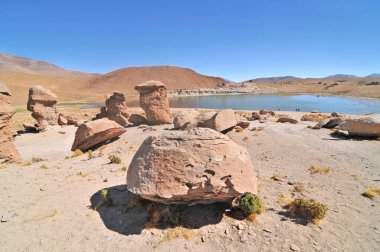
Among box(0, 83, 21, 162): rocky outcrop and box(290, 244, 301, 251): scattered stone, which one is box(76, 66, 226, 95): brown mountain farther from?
box(290, 244, 301, 251): scattered stone

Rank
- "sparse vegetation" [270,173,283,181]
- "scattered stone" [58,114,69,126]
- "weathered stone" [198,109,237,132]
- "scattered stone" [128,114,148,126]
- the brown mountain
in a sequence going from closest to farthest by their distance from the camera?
"sparse vegetation" [270,173,283,181] < "weathered stone" [198,109,237,132] < "scattered stone" [128,114,148,126] < "scattered stone" [58,114,69,126] < the brown mountain

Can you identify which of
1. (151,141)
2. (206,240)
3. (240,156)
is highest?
(151,141)

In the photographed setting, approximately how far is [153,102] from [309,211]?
1843cm

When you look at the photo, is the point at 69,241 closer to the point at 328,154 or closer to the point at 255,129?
the point at 328,154

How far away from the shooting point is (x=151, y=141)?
22.6 ft

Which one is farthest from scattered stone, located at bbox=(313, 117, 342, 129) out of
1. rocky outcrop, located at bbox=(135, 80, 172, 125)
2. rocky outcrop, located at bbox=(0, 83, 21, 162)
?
rocky outcrop, located at bbox=(0, 83, 21, 162)

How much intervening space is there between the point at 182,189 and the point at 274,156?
320 inches

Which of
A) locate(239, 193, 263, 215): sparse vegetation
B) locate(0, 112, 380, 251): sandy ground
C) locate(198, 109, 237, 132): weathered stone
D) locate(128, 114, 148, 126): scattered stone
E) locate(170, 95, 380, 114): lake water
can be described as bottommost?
locate(170, 95, 380, 114): lake water

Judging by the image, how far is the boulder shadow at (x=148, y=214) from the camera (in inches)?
260

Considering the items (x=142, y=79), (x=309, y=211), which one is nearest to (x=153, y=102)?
(x=309, y=211)

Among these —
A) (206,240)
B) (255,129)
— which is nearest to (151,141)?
(206,240)

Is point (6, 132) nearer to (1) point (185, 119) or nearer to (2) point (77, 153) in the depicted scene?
(2) point (77, 153)

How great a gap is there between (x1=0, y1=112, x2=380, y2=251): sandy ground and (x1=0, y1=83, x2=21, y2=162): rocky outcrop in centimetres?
220

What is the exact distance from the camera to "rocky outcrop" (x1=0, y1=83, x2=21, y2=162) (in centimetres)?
1318
